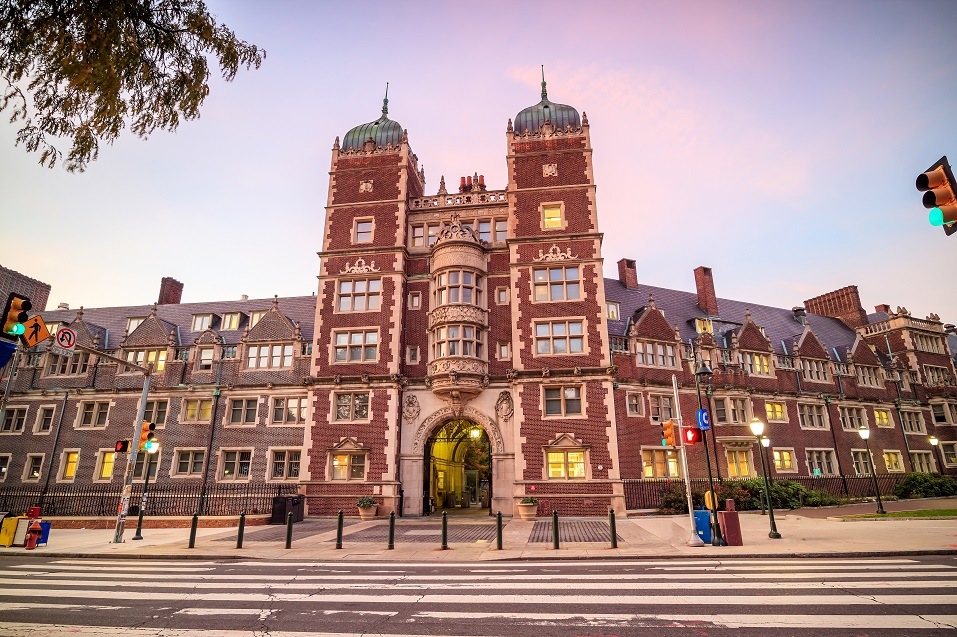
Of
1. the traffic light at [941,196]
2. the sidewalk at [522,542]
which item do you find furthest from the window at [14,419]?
the traffic light at [941,196]

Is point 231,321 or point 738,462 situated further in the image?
point 231,321

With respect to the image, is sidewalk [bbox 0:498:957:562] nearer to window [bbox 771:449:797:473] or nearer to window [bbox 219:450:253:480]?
window [bbox 219:450:253:480]

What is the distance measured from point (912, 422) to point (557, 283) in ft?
124

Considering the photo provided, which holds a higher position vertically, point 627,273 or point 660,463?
point 627,273

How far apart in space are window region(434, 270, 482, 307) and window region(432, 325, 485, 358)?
164cm

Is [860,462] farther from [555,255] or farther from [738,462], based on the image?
[555,255]

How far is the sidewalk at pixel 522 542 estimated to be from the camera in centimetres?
1408

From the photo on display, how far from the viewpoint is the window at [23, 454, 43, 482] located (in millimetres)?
37000

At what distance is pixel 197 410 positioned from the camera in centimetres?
3684

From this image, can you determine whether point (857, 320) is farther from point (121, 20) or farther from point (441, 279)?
point (121, 20)

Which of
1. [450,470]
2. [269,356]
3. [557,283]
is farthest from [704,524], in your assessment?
[269,356]

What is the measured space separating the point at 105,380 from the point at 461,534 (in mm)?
33299

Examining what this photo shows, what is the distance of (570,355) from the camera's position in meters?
29.8

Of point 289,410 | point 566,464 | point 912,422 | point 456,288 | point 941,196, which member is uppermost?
point 456,288
